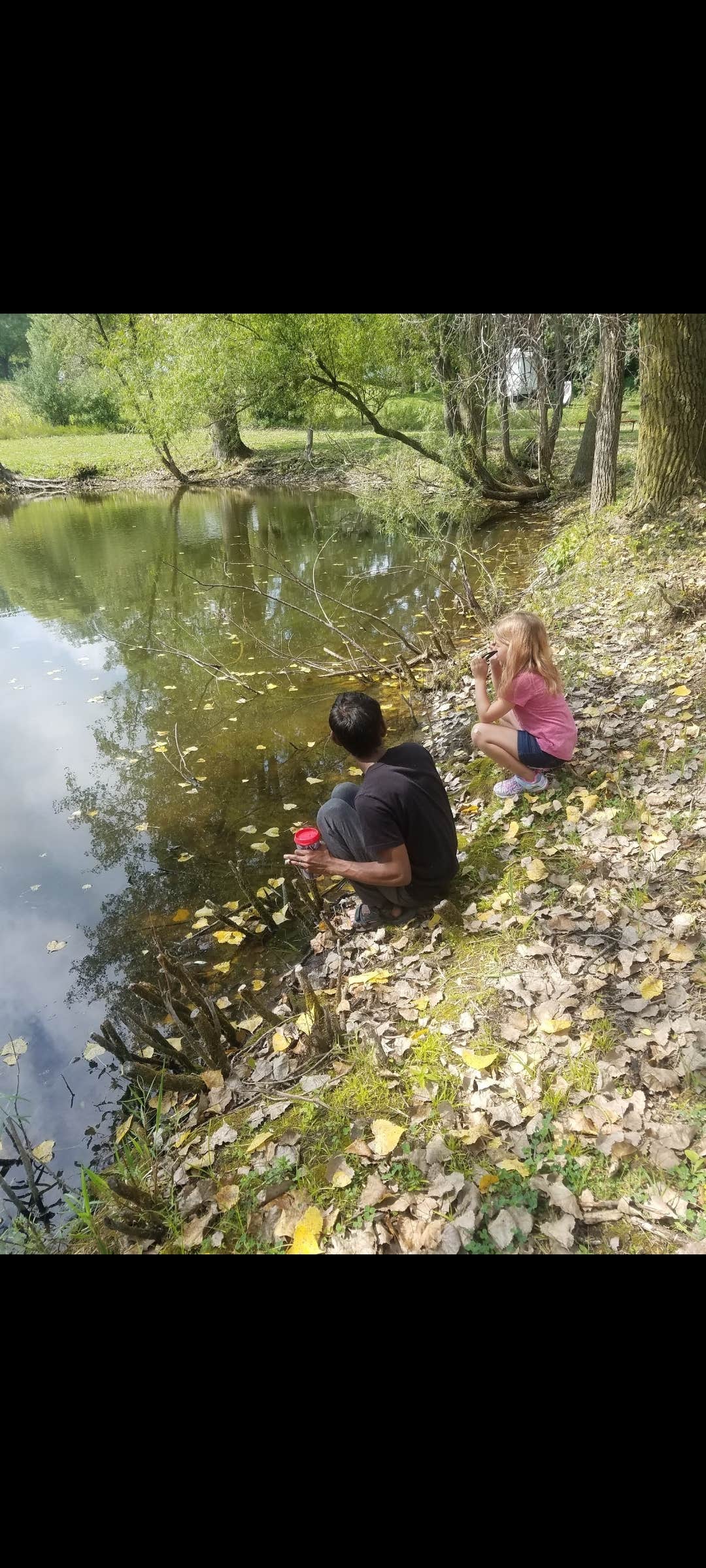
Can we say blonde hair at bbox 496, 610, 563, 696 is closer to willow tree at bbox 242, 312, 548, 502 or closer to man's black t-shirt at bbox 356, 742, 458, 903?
man's black t-shirt at bbox 356, 742, 458, 903

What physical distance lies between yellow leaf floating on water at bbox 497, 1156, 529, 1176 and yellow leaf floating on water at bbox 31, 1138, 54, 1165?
2.26m

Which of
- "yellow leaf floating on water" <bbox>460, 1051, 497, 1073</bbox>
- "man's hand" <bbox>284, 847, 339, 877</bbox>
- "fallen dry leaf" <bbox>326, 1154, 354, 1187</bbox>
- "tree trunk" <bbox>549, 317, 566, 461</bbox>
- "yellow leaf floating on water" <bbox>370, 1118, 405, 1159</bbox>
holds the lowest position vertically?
"fallen dry leaf" <bbox>326, 1154, 354, 1187</bbox>

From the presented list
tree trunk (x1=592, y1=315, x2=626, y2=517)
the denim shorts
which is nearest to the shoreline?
the denim shorts

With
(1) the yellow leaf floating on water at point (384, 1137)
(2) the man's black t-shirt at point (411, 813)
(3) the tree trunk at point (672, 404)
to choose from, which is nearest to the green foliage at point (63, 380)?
(3) the tree trunk at point (672, 404)

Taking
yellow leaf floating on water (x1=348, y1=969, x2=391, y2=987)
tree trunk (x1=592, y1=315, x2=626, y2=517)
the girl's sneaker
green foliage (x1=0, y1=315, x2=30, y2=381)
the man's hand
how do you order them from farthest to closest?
green foliage (x1=0, y1=315, x2=30, y2=381) < tree trunk (x1=592, y1=315, x2=626, y2=517) < the girl's sneaker < yellow leaf floating on water (x1=348, y1=969, x2=391, y2=987) < the man's hand

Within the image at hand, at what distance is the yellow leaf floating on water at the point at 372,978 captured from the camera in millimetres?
3504

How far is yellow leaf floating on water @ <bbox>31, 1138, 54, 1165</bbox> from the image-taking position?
3.40 metres

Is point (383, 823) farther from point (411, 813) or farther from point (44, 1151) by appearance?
point (44, 1151)

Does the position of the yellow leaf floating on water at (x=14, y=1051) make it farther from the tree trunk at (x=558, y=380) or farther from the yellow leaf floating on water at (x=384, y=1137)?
the tree trunk at (x=558, y=380)

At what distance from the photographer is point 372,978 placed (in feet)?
11.6

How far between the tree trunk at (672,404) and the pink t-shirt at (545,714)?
4.72 m

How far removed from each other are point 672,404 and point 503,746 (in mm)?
5018

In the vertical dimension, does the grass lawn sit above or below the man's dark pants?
above
